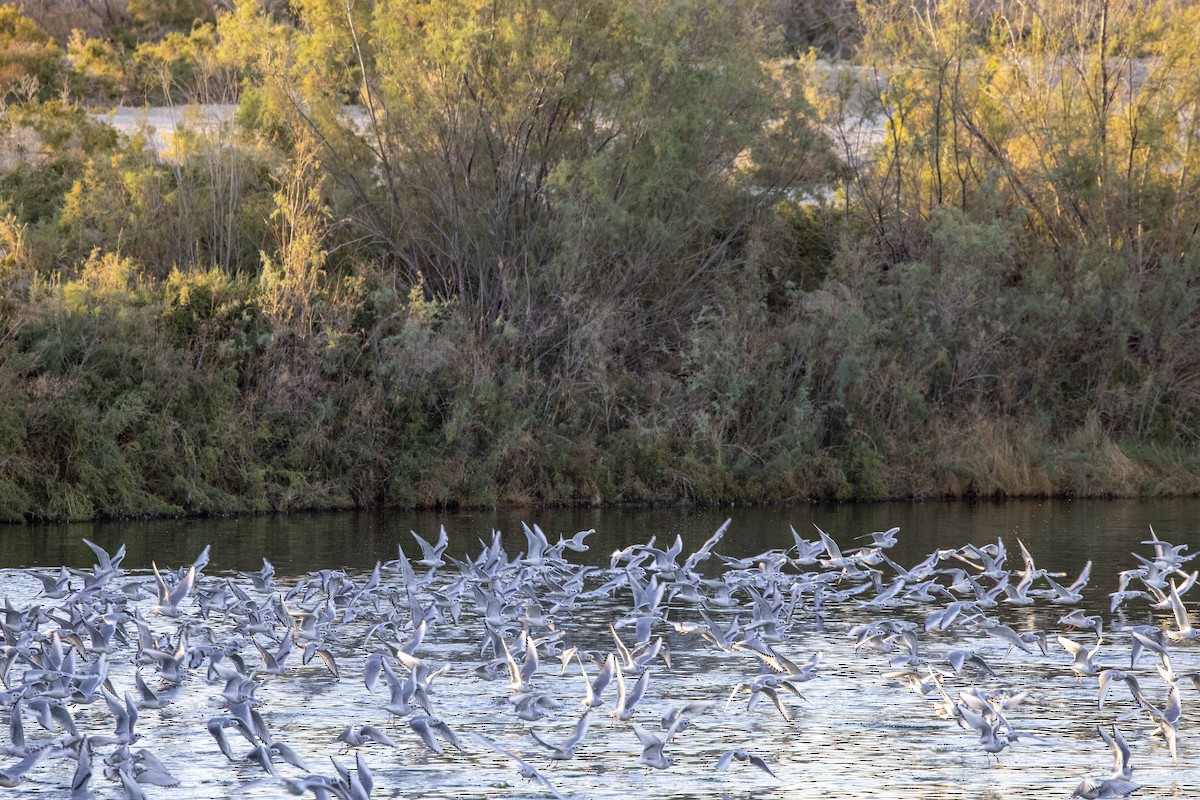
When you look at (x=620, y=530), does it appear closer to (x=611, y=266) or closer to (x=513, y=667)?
(x=611, y=266)

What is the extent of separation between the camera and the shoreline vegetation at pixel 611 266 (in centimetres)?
2812

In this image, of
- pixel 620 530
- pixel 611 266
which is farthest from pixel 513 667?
pixel 611 266

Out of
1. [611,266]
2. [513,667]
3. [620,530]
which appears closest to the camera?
[513,667]

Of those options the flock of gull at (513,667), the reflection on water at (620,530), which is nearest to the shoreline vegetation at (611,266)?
the reflection on water at (620,530)

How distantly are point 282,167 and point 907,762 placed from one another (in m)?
22.4

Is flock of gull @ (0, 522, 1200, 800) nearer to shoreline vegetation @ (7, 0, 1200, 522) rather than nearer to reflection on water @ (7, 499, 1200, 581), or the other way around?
reflection on water @ (7, 499, 1200, 581)

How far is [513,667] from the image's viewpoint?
12.9m

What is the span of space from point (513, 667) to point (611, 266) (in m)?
19.4

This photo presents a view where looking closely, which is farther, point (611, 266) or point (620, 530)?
point (611, 266)

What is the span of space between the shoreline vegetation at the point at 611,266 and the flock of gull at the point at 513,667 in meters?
8.94

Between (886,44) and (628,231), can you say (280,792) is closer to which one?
(628,231)

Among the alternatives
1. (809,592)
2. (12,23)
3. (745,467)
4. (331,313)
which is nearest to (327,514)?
(331,313)

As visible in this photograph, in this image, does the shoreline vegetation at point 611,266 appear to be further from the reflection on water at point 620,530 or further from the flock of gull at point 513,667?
the flock of gull at point 513,667

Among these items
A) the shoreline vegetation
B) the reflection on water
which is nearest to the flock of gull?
the reflection on water
